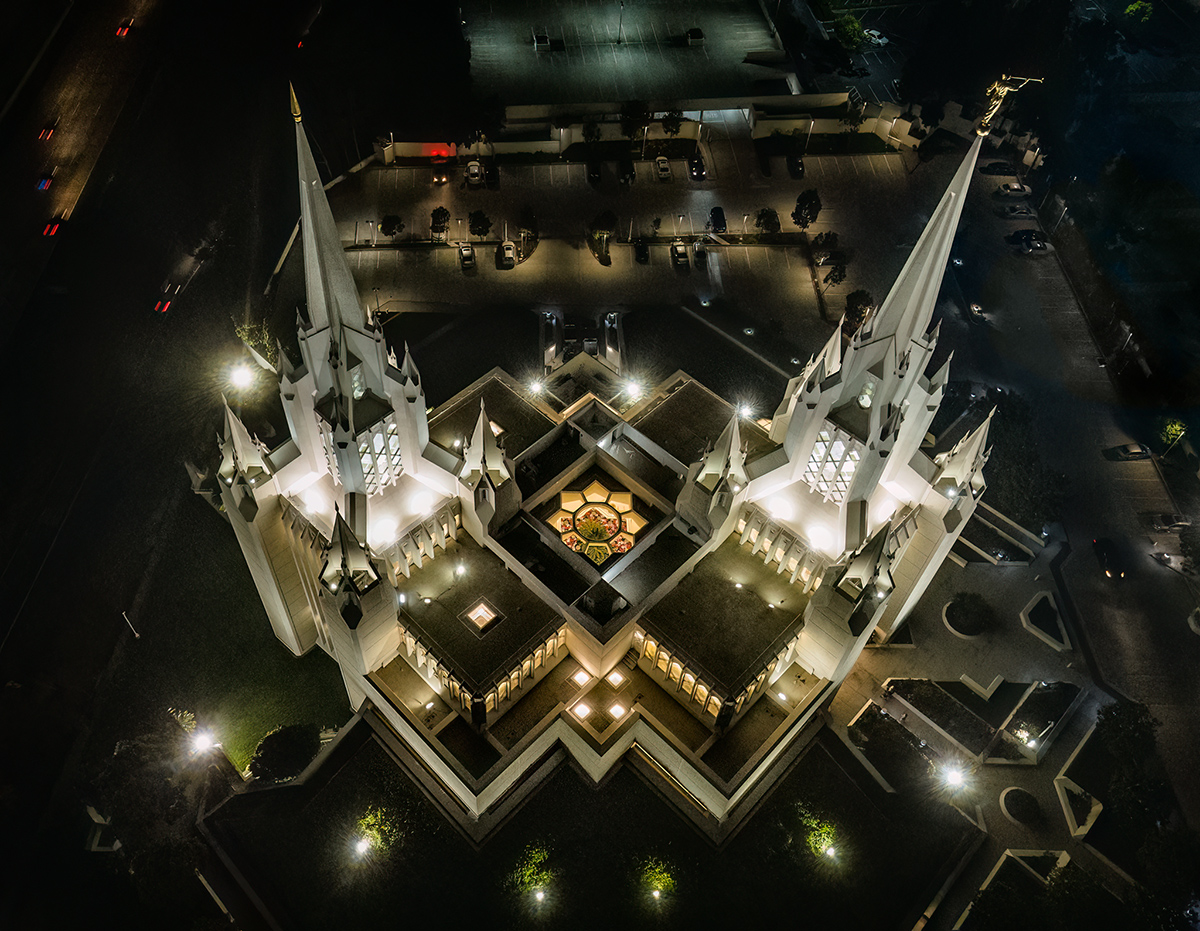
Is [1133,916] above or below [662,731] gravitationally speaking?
below

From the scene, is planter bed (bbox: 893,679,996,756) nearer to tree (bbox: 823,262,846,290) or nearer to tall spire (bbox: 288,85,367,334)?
tree (bbox: 823,262,846,290)

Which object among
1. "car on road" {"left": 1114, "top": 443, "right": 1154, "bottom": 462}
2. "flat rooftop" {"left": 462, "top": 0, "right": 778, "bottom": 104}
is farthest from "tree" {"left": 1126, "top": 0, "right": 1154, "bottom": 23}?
"car on road" {"left": 1114, "top": 443, "right": 1154, "bottom": 462}

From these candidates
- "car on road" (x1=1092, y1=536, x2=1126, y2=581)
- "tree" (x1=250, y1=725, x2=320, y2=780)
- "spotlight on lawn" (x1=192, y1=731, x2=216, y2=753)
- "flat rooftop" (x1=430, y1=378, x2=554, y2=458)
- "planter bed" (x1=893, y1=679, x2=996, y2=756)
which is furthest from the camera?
"car on road" (x1=1092, y1=536, x2=1126, y2=581)

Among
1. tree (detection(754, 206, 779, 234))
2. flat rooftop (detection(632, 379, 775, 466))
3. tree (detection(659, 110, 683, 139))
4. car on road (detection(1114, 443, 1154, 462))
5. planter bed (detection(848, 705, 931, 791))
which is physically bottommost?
planter bed (detection(848, 705, 931, 791))

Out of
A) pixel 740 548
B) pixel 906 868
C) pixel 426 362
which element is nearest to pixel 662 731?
pixel 740 548

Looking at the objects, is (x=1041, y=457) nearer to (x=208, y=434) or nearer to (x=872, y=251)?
(x=872, y=251)

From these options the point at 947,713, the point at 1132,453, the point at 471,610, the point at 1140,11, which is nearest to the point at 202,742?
the point at 471,610

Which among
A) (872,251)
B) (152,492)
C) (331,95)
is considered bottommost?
(152,492)

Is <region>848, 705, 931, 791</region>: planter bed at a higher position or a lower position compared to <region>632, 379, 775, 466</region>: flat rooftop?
lower

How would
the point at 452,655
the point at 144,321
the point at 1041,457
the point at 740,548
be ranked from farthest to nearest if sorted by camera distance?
1. the point at 144,321
2. the point at 1041,457
3. the point at 740,548
4. the point at 452,655
